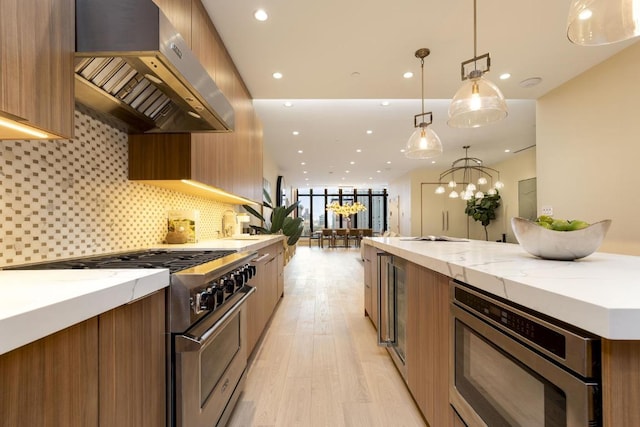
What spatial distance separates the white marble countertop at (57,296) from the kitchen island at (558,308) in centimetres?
101

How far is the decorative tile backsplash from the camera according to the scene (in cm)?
107

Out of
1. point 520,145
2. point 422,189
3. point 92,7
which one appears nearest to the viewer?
point 92,7

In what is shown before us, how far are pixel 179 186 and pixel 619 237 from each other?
3.84 m

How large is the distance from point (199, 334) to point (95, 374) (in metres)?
0.38

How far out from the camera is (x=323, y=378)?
1.89 m

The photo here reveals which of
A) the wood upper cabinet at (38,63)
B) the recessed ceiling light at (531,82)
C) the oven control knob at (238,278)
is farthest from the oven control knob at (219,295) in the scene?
the recessed ceiling light at (531,82)

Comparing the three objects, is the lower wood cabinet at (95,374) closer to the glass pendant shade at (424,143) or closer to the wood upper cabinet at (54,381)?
the wood upper cabinet at (54,381)

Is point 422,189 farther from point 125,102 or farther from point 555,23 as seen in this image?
point 125,102

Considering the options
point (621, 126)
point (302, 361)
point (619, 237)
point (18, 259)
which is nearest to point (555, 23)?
point (621, 126)

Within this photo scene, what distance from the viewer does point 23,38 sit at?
0.76 m

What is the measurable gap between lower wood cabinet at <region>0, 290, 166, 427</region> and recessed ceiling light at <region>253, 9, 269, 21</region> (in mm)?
1951

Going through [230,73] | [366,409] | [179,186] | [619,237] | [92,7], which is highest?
[230,73]

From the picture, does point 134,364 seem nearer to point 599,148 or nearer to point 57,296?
point 57,296

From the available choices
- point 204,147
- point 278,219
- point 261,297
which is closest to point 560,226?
point 204,147
